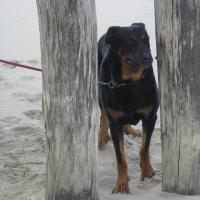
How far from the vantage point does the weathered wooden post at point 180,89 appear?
13.7ft

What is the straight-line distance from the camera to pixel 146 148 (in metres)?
5.18

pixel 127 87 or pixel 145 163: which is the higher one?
pixel 127 87

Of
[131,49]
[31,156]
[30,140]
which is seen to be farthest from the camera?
[30,140]

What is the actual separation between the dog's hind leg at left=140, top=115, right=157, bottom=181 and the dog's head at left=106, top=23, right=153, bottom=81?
1.50ft

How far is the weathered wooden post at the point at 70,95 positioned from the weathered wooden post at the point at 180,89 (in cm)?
58

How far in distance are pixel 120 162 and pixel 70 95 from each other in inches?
46.4

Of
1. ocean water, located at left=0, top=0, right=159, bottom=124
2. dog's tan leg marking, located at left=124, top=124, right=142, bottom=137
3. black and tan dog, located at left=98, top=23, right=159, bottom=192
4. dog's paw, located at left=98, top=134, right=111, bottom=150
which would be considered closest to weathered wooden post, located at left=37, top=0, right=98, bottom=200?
black and tan dog, located at left=98, top=23, right=159, bottom=192

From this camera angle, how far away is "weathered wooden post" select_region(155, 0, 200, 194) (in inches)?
165

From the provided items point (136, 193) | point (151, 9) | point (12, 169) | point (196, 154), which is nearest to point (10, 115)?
point (12, 169)

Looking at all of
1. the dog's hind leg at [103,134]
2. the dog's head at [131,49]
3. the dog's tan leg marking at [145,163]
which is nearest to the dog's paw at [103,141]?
the dog's hind leg at [103,134]

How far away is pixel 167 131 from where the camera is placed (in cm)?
455

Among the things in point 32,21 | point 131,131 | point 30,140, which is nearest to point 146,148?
point 131,131

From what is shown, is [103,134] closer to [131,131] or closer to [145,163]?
[131,131]

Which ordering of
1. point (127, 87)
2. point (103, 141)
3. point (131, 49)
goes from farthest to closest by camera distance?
point (103, 141) → point (127, 87) → point (131, 49)
